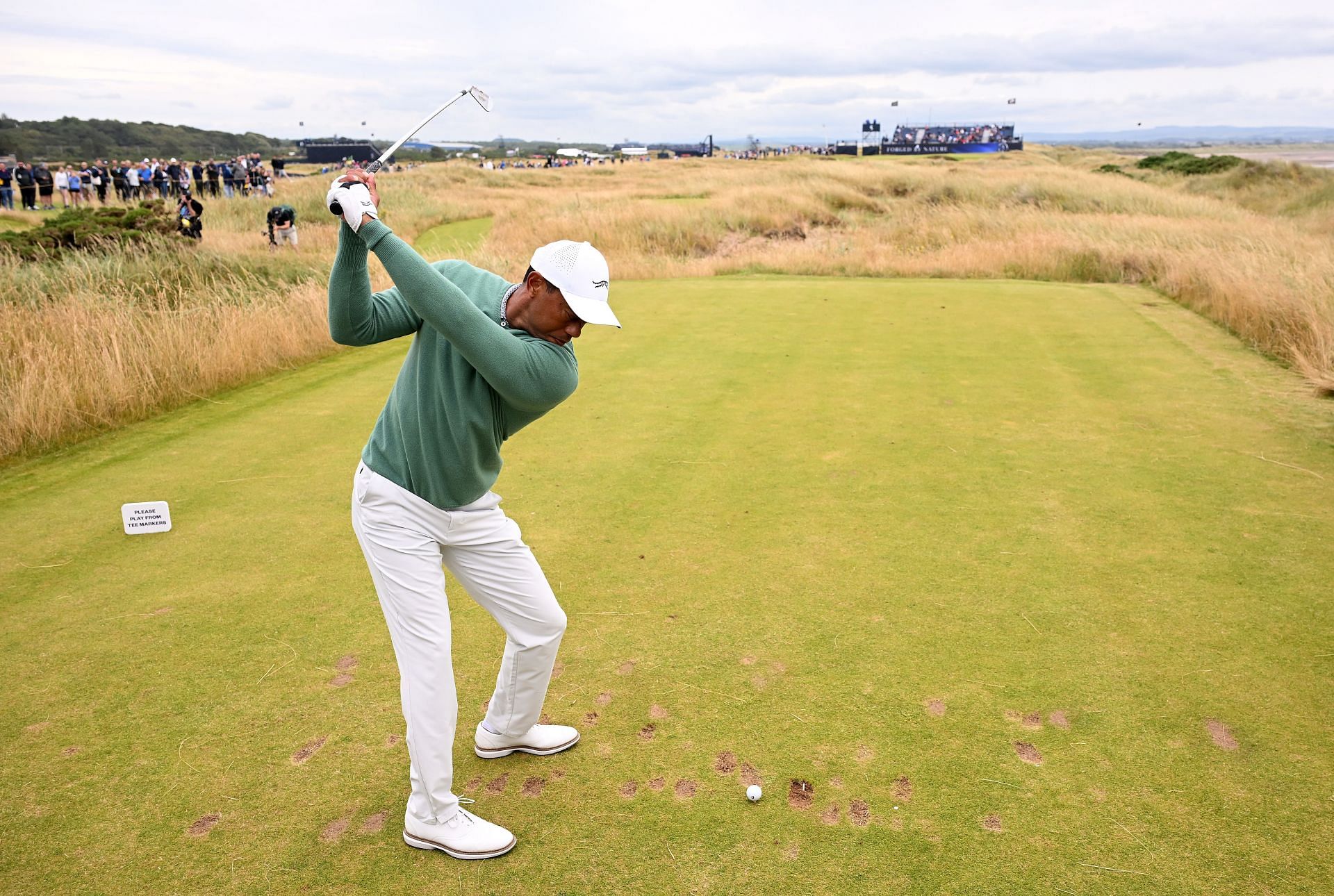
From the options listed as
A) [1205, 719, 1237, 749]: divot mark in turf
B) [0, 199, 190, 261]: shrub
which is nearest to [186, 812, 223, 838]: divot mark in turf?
[1205, 719, 1237, 749]: divot mark in turf

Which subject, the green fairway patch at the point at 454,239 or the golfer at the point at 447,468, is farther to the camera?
the green fairway patch at the point at 454,239

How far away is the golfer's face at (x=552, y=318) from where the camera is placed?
241cm

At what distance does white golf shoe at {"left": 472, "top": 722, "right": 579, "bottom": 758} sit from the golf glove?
182cm

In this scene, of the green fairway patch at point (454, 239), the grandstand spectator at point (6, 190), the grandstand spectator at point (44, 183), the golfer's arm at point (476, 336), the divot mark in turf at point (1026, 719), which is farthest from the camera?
the grandstand spectator at point (44, 183)

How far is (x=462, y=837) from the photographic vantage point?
8.55ft

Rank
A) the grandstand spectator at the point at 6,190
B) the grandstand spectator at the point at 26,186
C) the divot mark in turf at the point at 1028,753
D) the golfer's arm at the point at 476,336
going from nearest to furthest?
the golfer's arm at the point at 476,336
the divot mark in turf at the point at 1028,753
the grandstand spectator at the point at 6,190
the grandstand spectator at the point at 26,186

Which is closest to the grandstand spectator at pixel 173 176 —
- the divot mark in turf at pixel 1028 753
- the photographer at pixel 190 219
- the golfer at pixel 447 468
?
the photographer at pixel 190 219

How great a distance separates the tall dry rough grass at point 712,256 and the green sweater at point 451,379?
5.10 metres

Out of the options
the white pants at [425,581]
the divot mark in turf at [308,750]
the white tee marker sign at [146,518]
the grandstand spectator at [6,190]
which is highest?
the grandstand spectator at [6,190]

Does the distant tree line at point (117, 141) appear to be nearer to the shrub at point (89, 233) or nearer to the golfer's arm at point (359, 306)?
the shrub at point (89, 233)

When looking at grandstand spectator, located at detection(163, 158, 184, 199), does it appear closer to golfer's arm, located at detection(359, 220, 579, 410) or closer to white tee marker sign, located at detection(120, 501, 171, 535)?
white tee marker sign, located at detection(120, 501, 171, 535)

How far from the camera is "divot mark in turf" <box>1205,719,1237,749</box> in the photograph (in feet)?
10.1

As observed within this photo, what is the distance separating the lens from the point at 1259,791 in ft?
9.33

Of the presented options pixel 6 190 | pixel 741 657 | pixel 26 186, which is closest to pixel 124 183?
pixel 26 186
